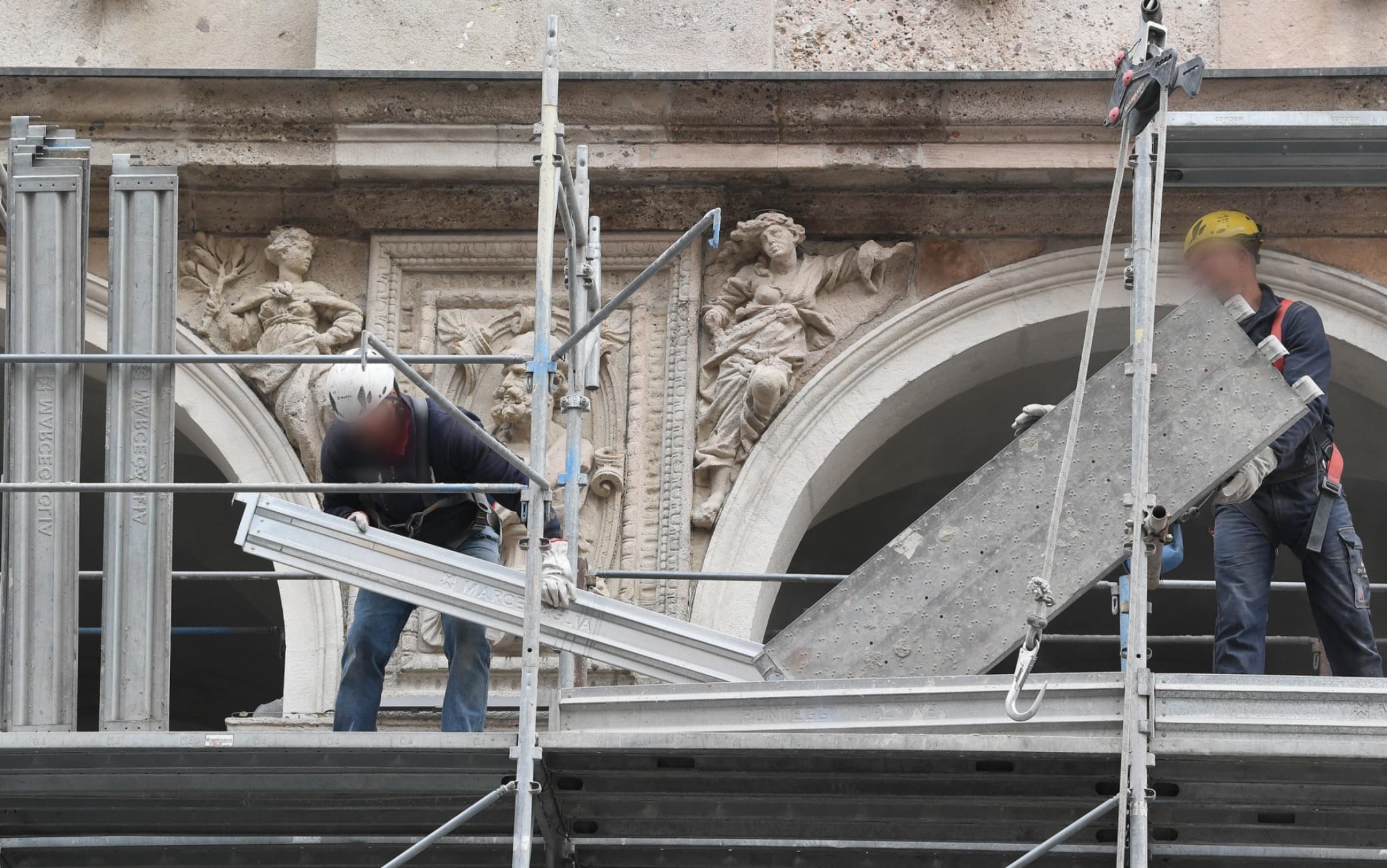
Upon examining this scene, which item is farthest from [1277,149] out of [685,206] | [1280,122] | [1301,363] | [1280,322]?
[685,206]

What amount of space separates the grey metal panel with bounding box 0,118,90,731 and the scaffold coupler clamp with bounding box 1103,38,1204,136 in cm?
336

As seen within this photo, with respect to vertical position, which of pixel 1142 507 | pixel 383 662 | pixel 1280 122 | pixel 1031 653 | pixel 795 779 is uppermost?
pixel 1280 122

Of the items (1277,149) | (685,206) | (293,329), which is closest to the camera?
(1277,149)

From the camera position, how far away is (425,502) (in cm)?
896

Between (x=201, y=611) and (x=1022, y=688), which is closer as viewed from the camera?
(x=1022, y=688)

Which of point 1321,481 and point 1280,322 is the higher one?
point 1280,322

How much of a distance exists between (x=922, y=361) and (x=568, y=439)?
2.08 m

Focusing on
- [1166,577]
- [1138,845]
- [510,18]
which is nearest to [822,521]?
[1166,577]

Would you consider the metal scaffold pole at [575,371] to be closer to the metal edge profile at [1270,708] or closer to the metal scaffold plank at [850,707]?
the metal scaffold plank at [850,707]

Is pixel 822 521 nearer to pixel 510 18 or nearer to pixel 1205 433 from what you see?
pixel 510 18

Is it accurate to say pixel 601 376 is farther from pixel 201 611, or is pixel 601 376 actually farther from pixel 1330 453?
pixel 201 611

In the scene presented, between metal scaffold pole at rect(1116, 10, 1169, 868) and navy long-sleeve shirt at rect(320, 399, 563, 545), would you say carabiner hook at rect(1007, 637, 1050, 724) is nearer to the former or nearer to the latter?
metal scaffold pole at rect(1116, 10, 1169, 868)

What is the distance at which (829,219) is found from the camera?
35.4ft

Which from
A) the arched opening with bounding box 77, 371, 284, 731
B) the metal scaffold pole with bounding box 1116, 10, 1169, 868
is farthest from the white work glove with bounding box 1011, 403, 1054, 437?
the arched opening with bounding box 77, 371, 284, 731
